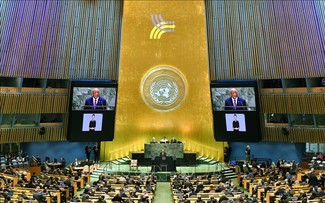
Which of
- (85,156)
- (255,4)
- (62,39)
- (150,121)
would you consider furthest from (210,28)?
→ (85,156)

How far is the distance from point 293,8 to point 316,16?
1.47 meters

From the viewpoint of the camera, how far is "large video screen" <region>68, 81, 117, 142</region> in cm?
1877

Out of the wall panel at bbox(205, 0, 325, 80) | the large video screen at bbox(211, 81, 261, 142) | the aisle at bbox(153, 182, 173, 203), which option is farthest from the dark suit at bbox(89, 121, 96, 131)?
the wall panel at bbox(205, 0, 325, 80)

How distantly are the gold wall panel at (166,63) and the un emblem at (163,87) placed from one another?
0.98 ft

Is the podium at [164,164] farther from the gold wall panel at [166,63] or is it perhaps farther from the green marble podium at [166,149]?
the gold wall panel at [166,63]

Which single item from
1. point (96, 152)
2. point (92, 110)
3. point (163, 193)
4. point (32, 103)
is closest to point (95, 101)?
point (92, 110)

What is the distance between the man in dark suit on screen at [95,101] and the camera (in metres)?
19.0

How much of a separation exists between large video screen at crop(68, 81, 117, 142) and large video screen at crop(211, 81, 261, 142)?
6.65 meters

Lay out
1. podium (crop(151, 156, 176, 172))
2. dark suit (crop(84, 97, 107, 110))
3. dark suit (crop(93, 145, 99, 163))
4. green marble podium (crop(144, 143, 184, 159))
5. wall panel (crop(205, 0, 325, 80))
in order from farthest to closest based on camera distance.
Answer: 1. dark suit (crop(93, 145, 99, 163))
2. dark suit (crop(84, 97, 107, 110))
3. wall panel (crop(205, 0, 325, 80))
4. green marble podium (crop(144, 143, 184, 159))
5. podium (crop(151, 156, 176, 172))

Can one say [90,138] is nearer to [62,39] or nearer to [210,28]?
[62,39]

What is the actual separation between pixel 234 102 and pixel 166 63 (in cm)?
578

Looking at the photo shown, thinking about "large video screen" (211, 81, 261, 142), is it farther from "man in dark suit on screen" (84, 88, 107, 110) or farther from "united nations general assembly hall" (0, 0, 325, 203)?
"man in dark suit on screen" (84, 88, 107, 110)

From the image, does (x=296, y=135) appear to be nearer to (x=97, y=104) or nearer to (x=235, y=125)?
(x=235, y=125)

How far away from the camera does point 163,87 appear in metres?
21.5
